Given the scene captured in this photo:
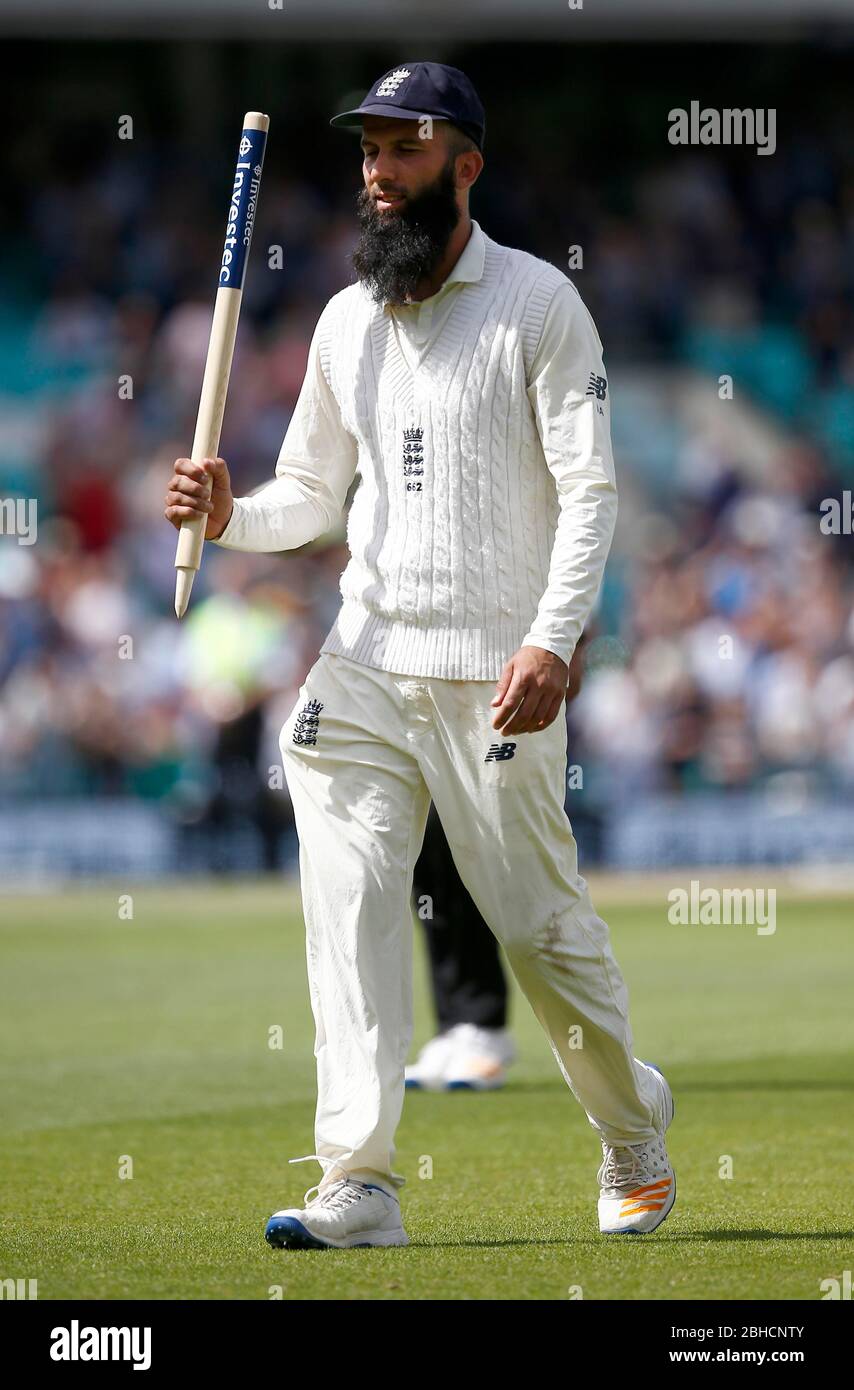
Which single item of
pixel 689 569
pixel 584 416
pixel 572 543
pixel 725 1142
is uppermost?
pixel 689 569

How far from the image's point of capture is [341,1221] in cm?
502

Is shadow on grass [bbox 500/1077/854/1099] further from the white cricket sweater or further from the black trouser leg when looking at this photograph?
the white cricket sweater

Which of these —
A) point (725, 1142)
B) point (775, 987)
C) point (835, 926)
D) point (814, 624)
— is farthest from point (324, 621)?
point (725, 1142)

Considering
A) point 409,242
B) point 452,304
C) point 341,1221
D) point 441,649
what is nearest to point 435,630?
point 441,649

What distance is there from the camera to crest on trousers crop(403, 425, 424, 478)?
203 inches

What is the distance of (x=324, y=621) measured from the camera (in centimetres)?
1864

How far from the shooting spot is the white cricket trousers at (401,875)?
5.11 metres

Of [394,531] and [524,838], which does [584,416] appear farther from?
[524,838]

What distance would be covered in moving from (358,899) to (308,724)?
0.44m

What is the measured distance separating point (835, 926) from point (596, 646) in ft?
15.1

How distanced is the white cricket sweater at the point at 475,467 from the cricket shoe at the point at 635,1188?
1.27 metres
